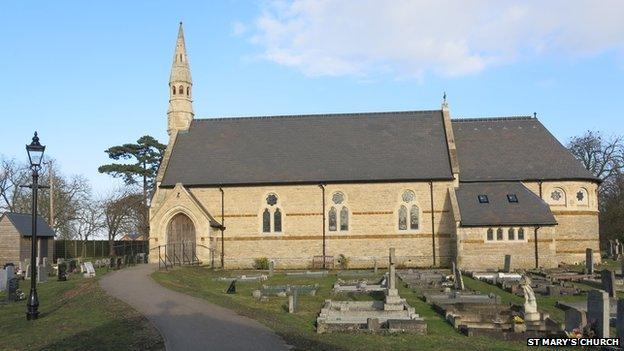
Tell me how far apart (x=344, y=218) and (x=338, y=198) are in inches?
50.4

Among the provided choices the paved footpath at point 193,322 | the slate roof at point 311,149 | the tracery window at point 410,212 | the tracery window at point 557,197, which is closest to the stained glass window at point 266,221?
the slate roof at point 311,149

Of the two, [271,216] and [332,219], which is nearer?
[332,219]

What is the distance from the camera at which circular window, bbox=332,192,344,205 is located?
3653 cm

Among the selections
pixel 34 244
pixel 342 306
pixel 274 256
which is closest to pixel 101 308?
pixel 34 244

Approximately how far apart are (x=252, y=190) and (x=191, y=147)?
6.14 meters

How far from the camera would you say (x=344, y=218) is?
36438mm

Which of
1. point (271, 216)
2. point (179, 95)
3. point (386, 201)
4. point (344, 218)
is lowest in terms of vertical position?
point (344, 218)

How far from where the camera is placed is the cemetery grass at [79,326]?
44.4ft

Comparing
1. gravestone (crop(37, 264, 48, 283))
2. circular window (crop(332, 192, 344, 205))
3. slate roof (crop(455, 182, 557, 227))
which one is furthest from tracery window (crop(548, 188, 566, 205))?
gravestone (crop(37, 264, 48, 283))

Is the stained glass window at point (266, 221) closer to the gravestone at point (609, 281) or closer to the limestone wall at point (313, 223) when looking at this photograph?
the limestone wall at point (313, 223)

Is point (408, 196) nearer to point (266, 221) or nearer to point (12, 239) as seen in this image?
point (266, 221)

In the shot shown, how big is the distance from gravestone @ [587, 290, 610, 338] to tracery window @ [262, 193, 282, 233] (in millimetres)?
24267

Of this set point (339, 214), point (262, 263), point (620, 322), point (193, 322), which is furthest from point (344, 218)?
point (620, 322)

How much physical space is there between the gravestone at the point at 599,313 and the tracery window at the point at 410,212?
21.8 meters
